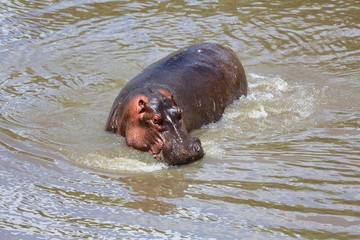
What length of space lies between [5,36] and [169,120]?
192 inches

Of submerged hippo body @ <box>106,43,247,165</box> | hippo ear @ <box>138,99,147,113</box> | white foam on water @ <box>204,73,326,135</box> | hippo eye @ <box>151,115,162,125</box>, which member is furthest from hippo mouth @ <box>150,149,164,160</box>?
white foam on water @ <box>204,73,326,135</box>

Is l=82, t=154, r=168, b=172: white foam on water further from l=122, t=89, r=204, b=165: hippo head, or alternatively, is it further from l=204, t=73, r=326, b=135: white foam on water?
l=204, t=73, r=326, b=135: white foam on water

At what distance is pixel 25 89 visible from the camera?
9.55 metres

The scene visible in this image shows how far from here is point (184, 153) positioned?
707 centimetres

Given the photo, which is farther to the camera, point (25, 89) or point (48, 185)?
point (25, 89)

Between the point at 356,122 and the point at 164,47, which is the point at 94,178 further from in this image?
the point at 164,47

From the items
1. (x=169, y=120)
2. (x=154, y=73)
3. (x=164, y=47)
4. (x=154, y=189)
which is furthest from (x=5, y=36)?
(x=154, y=189)

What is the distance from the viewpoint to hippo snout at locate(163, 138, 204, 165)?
706 cm

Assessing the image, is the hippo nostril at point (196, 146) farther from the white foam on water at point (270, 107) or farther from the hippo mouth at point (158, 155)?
the white foam on water at point (270, 107)

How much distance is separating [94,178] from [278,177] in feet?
4.70

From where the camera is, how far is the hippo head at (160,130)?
712 centimetres

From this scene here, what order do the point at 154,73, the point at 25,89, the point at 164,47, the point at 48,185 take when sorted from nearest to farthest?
the point at 48,185 < the point at 154,73 < the point at 25,89 < the point at 164,47

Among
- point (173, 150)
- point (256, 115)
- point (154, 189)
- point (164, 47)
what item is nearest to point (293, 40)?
point (164, 47)

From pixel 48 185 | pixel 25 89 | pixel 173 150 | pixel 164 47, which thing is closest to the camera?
pixel 48 185
